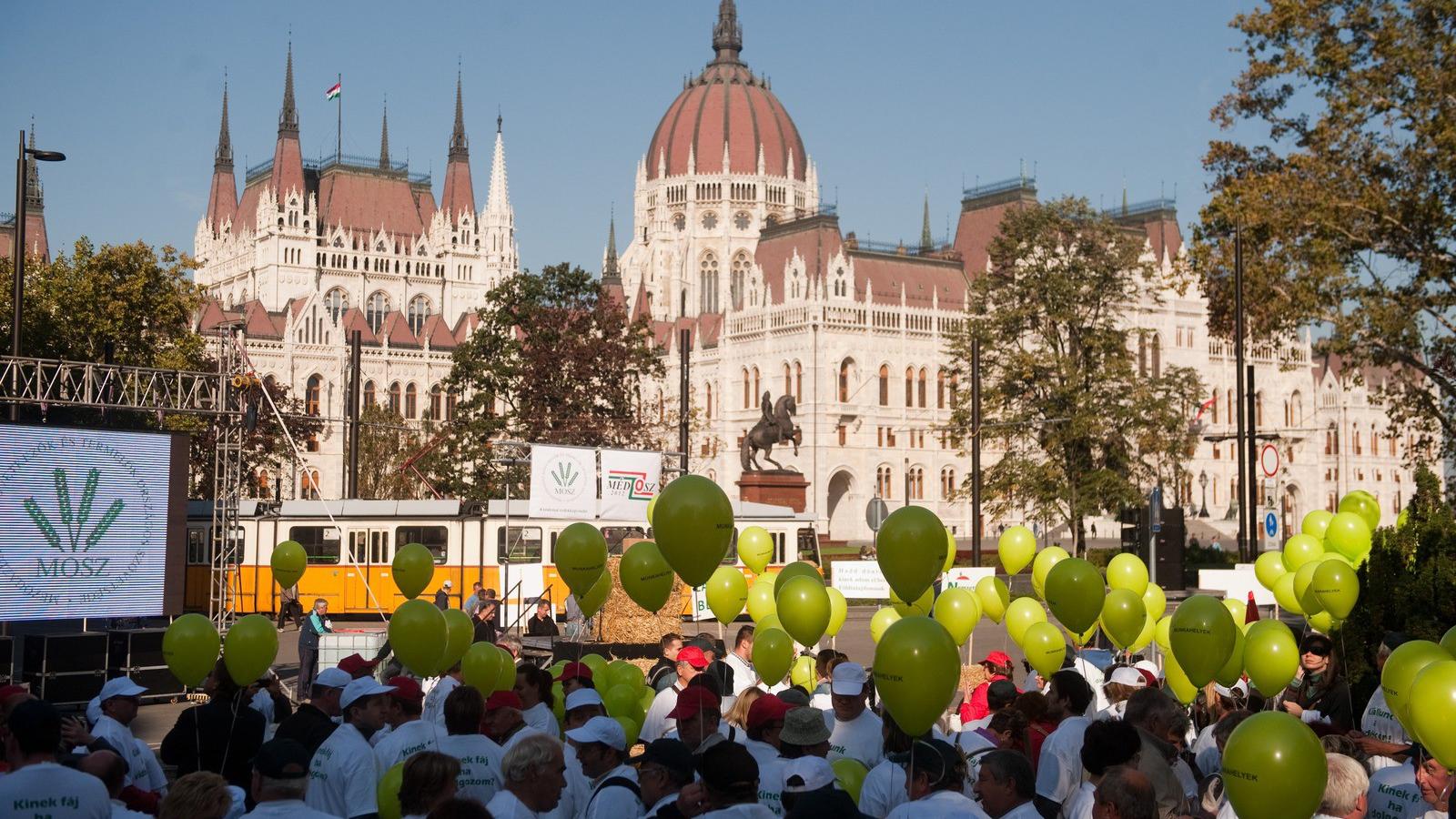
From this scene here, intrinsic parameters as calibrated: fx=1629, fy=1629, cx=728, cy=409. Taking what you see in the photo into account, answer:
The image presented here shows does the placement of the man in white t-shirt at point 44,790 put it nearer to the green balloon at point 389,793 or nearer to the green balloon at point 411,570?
the green balloon at point 389,793

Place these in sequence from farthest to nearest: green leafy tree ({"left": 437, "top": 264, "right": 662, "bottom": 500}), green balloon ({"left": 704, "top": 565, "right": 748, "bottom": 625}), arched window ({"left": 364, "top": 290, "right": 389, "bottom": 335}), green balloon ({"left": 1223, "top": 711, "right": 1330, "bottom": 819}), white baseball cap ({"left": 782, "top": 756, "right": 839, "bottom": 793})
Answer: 1. arched window ({"left": 364, "top": 290, "right": 389, "bottom": 335})
2. green leafy tree ({"left": 437, "top": 264, "right": 662, "bottom": 500})
3. green balloon ({"left": 704, "top": 565, "right": 748, "bottom": 625})
4. white baseball cap ({"left": 782, "top": 756, "right": 839, "bottom": 793})
5. green balloon ({"left": 1223, "top": 711, "right": 1330, "bottom": 819})

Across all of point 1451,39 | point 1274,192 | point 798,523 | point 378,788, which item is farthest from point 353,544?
point 378,788

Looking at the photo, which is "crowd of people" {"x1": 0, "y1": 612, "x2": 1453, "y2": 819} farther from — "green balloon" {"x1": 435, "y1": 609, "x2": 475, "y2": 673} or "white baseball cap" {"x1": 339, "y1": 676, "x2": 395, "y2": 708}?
"green balloon" {"x1": 435, "y1": 609, "x2": 475, "y2": 673}

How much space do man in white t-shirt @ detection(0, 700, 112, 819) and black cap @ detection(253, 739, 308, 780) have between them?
2.29ft

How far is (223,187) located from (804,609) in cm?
11781

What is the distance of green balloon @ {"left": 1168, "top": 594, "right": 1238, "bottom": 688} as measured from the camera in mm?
8812

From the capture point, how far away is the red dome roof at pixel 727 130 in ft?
341

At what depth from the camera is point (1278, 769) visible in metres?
5.43

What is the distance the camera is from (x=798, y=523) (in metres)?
34.1

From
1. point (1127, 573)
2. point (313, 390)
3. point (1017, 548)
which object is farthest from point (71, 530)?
point (313, 390)

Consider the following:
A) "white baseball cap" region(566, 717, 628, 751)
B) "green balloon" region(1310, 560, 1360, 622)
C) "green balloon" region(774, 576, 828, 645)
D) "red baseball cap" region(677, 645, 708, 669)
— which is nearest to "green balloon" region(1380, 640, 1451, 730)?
"white baseball cap" region(566, 717, 628, 751)

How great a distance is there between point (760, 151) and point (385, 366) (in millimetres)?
27189

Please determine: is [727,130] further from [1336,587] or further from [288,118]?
[1336,587]

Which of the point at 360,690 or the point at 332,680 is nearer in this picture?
the point at 360,690
